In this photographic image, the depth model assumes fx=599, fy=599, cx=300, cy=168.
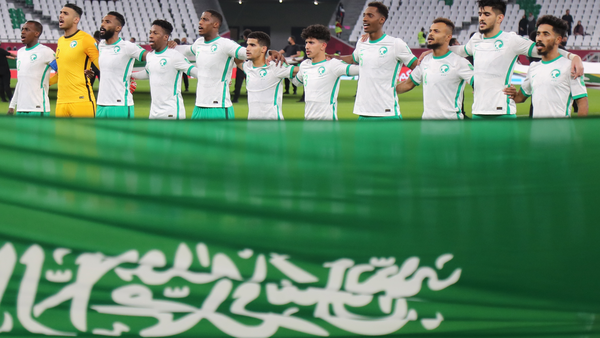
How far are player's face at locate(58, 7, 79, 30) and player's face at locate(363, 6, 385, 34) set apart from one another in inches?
136

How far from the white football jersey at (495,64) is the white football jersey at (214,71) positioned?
2774mm

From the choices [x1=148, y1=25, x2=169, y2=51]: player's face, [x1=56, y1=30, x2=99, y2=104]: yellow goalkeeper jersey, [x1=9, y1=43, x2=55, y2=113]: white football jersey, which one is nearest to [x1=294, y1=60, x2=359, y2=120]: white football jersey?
[x1=148, y1=25, x2=169, y2=51]: player's face

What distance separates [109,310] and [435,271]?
125 centimetres

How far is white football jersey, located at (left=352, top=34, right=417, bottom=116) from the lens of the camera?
657 centimetres

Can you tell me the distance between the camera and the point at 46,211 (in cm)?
225

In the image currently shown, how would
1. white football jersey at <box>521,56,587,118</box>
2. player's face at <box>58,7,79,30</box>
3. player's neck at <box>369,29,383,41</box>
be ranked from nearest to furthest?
white football jersey at <box>521,56,587,118</box>
player's neck at <box>369,29,383,41</box>
player's face at <box>58,7,79,30</box>

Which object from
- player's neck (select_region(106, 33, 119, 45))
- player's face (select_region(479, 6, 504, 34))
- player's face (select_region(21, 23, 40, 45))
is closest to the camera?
player's face (select_region(479, 6, 504, 34))

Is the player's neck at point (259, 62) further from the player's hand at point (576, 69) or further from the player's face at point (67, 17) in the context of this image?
the player's hand at point (576, 69)

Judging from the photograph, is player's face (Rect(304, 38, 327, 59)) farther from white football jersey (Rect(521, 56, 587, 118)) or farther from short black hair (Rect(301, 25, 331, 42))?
white football jersey (Rect(521, 56, 587, 118))

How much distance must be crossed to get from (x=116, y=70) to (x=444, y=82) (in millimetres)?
3975

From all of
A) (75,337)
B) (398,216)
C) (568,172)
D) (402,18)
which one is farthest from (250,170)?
(402,18)

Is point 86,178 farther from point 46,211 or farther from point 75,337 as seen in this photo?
point 75,337

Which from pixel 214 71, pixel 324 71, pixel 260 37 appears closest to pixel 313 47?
pixel 324 71

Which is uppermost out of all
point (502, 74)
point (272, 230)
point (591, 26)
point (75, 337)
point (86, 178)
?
point (591, 26)
